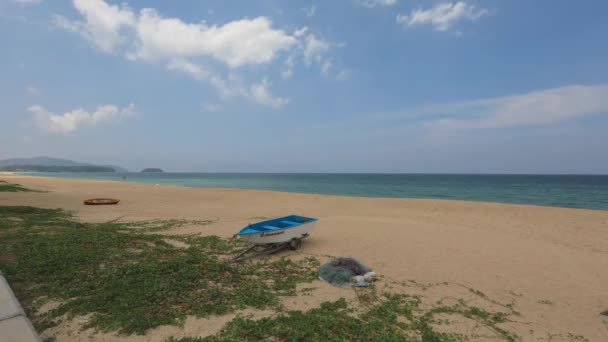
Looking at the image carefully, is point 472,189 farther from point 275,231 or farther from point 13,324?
point 13,324

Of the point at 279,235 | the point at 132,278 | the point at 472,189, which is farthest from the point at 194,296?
the point at 472,189

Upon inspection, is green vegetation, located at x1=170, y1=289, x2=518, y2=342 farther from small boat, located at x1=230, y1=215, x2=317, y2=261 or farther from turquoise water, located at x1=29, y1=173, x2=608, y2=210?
turquoise water, located at x1=29, y1=173, x2=608, y2=210

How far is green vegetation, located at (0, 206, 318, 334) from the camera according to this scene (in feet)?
18.5

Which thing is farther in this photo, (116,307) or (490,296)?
(490,296)

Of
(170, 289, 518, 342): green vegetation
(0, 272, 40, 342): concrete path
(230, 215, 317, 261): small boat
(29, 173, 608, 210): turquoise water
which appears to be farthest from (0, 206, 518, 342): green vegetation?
(29, 173, 608, 210): turquoise water

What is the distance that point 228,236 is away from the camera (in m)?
13.1

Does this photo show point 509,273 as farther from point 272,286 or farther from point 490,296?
point 272,286

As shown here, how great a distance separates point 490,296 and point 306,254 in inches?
230

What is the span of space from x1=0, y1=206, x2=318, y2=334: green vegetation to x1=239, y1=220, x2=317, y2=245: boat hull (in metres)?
0.83

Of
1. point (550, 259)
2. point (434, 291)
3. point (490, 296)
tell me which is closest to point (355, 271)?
point (434, 291)

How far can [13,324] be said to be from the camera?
437 centimetres

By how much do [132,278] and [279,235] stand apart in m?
4.72

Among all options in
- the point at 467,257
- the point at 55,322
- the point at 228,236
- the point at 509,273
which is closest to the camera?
the point at 55,322

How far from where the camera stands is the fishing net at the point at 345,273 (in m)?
7.70
